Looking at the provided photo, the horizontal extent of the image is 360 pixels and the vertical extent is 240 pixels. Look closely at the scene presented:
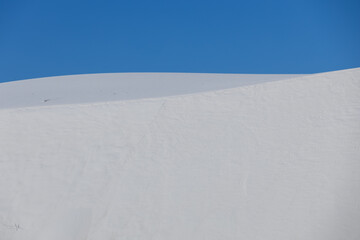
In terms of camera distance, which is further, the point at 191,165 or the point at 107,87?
the point at 107,87

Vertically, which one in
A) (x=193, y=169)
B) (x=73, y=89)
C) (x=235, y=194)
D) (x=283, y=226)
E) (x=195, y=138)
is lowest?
(x=283, y=226)

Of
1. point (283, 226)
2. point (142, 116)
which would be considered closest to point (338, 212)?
point (283, 226)

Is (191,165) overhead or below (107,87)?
below

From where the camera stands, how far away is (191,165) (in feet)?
29.8

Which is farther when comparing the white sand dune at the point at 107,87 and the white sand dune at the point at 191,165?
the white sand dune at the point at 107,87

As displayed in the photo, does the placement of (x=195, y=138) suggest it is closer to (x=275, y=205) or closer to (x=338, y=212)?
(x=275, y=205)

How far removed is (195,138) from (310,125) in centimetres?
260

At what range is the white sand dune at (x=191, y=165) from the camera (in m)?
8.02

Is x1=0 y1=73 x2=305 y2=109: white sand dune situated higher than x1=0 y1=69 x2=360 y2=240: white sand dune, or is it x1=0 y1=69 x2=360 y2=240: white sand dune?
x1=0 y1=73 x2=305 y2=109: white sand dune

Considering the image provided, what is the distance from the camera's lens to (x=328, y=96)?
955cm

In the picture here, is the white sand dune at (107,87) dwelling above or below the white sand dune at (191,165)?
above

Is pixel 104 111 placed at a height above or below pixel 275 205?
above

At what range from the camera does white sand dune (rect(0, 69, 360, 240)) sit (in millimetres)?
8023

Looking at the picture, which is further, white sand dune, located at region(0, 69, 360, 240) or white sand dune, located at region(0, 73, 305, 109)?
white sand dune, located at region(0, 73, 305, 109)
